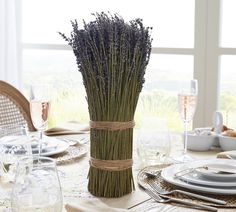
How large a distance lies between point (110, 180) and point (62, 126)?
882 millimetres

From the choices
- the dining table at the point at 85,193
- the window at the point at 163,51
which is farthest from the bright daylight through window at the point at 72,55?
the dining table at the point at 85,193

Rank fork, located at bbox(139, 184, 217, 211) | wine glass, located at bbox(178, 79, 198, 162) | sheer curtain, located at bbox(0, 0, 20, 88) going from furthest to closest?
sheer curtain, located at bbox(0, 0, 20, 88) < wine glass, located at bbox(178, 79, 198, 162) < fork, located at bbox(139, 184, 217, 211)

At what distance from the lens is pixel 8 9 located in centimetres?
323

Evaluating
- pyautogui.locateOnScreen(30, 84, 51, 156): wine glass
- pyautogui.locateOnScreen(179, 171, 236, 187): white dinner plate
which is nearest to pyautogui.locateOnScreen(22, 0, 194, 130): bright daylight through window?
pyautogui.locateOnScreen(30, 84, 51, 156): wine glass

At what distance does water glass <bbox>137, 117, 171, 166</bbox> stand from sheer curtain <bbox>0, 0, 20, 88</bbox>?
195 cm

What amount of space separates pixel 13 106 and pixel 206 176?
4.17 feet

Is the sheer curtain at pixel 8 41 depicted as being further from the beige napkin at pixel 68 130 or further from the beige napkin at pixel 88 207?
the beige napkin at pixel 88 207

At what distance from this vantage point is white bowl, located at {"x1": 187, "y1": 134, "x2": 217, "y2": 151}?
5.51ft

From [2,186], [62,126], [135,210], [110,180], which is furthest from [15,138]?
[62,126]

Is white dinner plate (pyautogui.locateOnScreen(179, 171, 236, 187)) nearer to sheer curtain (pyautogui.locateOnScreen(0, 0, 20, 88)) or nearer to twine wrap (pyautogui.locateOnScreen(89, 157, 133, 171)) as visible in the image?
twine wrap (pyautogui.locateOnScreen(89, 157, 133, 171))

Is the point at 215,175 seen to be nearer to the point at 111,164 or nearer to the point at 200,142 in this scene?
the point at 111,164

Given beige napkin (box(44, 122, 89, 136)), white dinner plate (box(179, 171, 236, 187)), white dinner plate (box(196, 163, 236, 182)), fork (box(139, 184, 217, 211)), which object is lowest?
fork (box(139, 184, 217, 211))

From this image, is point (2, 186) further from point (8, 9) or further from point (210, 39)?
point (8, 9)

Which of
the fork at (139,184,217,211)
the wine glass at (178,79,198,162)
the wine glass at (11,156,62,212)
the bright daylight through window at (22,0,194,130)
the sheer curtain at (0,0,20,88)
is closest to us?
the wine glass at (11,156,62,212)
